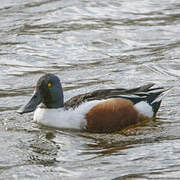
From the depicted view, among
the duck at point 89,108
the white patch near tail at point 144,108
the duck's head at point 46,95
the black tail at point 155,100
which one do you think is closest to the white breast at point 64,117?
the duck at point 89,108

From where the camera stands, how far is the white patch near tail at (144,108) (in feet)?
28.2

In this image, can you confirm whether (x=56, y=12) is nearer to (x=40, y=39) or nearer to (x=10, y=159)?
(x=40, y=39)

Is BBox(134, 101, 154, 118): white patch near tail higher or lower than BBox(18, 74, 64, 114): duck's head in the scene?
lower

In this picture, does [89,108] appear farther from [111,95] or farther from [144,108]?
[144,108]

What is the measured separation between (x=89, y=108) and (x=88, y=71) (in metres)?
2.52

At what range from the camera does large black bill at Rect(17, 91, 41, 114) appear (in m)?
8.31

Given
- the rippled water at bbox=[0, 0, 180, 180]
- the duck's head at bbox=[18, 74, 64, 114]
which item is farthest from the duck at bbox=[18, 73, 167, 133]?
the rippled water at bbox=[0, 0, 180, 180]

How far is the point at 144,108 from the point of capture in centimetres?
865

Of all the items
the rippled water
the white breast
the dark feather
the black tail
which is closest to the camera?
the rippled water

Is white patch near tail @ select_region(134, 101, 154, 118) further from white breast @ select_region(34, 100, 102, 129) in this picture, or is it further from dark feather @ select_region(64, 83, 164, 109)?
white breast @ select_region(34, 100, 102, 129)

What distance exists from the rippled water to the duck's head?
310mm

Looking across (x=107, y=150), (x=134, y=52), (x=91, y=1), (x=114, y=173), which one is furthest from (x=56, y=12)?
(x=114, y=173)

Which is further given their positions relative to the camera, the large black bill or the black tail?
the black tail

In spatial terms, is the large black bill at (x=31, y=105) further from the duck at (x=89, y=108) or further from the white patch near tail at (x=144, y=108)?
the white patch near tail at (x=144, y=108)
